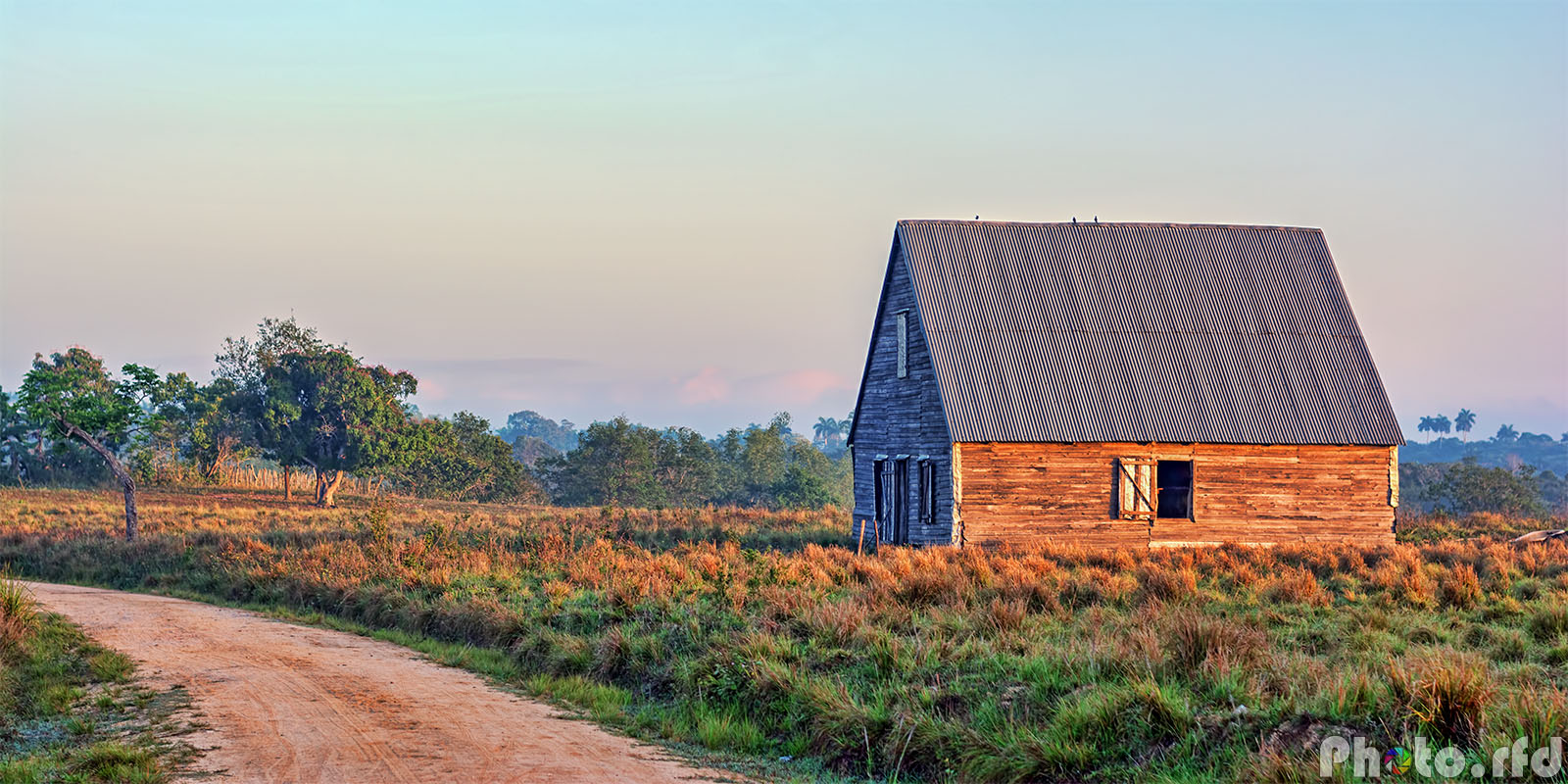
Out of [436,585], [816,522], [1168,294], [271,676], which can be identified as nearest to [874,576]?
[436,585]

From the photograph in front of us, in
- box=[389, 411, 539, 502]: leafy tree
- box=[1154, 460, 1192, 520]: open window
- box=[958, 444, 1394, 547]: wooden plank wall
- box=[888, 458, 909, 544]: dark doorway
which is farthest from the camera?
box=[389, 411, 539, 502]: leafy tree

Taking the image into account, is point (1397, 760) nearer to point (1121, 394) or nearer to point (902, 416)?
point (1121, 394)

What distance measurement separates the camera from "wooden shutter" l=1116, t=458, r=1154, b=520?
2730 centimetres

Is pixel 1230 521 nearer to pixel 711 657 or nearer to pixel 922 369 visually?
pixel 922 369

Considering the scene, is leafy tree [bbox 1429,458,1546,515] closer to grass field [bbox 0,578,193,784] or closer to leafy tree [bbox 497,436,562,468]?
grass field [bbox 0,578,193,784]

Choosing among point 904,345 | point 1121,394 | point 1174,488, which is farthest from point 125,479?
point 1174,488

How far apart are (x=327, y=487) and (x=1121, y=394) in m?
44.9

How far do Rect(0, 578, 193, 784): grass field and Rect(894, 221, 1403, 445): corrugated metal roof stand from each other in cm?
1753

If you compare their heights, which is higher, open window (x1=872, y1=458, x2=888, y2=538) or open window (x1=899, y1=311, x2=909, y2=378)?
open window (x1=899, y1=311, x2=909, y2=378)

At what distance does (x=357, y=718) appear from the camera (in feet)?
35.8

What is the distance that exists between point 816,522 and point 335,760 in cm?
2991

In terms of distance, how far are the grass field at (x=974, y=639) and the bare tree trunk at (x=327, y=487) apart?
31.1 meters

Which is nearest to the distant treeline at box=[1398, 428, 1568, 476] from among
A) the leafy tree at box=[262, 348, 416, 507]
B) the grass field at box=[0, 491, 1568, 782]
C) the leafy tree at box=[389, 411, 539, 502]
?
the leafy tree at box=[389, 411, 539, 502]

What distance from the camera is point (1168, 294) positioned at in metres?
29.9
